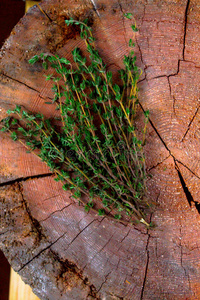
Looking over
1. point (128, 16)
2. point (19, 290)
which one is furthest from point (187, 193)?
point (19, 290)

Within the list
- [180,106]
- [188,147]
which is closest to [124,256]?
[188,147]

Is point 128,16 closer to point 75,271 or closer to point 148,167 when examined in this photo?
point 148,167

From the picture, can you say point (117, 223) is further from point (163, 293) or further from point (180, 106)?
point (180, 106)

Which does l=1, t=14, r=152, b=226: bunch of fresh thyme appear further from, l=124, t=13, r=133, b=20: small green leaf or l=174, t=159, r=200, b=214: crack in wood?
l=174, t=159, r=200, b=214: crack in wood

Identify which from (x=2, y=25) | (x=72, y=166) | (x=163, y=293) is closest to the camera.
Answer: (x=72, y=166)

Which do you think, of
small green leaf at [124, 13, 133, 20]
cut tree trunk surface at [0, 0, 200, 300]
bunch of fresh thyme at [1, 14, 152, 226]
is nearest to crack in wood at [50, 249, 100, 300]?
cut tree trunk surface at [0, 0, 200, 300]

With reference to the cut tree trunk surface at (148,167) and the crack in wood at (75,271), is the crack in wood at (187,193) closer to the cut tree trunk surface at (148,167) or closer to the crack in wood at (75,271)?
the cut tree trunk surface at (148,167)

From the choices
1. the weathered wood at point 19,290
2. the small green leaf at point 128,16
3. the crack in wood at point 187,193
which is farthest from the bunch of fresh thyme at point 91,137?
the weathered wood at point 19,290
